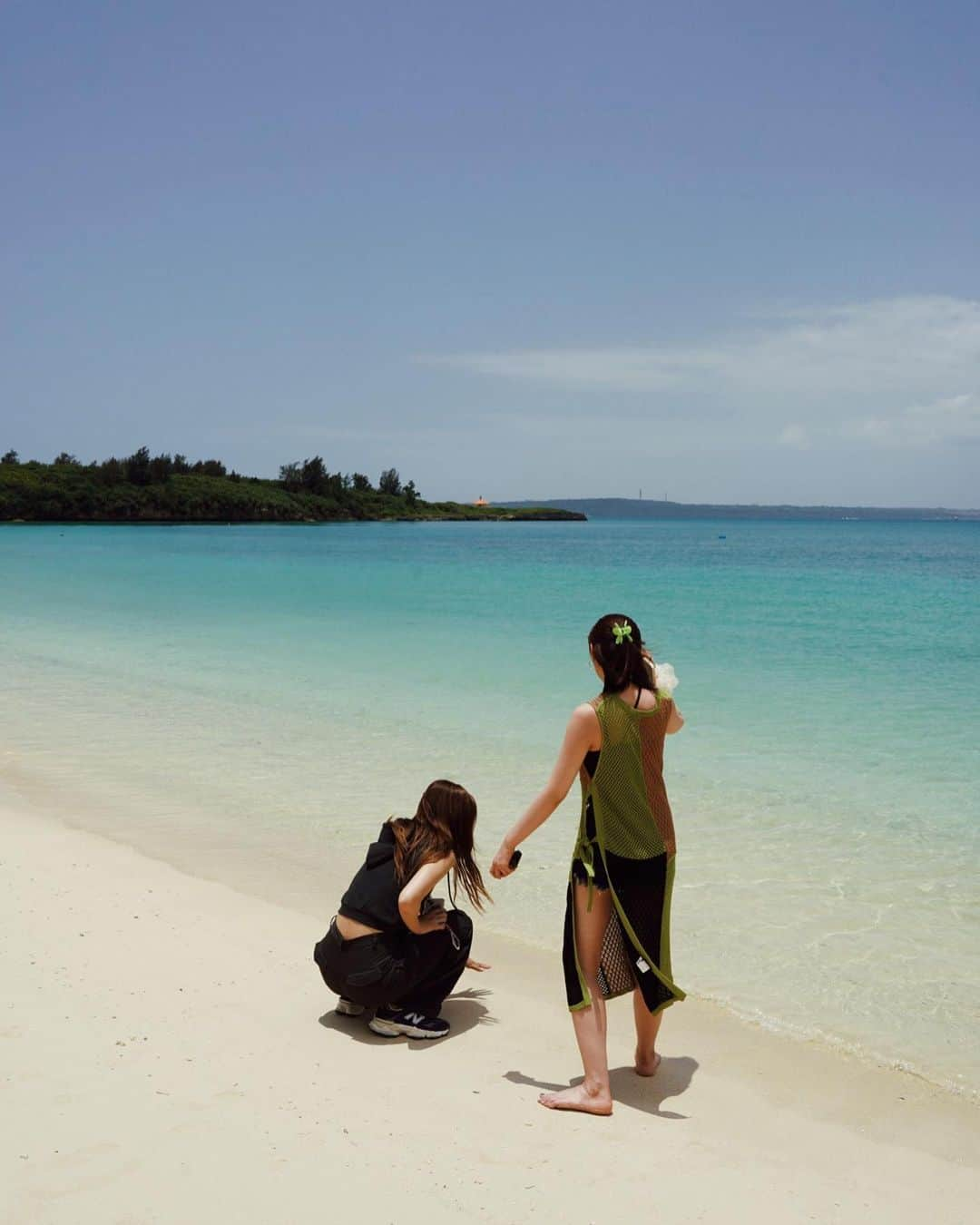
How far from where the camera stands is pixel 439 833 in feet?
14.2

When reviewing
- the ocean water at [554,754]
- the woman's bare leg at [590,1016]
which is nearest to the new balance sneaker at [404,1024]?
the woman's bare leg at [590,1016]

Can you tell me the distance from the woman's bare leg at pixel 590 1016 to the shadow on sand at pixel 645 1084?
0.14 metres

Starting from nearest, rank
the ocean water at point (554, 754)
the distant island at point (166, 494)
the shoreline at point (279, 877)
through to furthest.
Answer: the shoreline at point (279, 877) < the ocean water at point (554, 754) < the distant island at point (166, 494)

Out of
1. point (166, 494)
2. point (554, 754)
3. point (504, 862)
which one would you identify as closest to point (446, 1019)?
point (504, 862)

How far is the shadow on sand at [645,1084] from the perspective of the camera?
3.93 meters

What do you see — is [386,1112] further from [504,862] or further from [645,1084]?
[645,1084]

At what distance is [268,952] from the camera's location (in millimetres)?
5219

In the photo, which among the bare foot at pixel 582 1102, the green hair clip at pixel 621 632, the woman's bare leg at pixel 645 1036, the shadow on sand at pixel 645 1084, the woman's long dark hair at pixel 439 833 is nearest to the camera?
the green hair clip at pixel 621 632

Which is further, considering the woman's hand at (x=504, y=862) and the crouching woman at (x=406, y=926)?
the crouching woman at (x=406, y=926)

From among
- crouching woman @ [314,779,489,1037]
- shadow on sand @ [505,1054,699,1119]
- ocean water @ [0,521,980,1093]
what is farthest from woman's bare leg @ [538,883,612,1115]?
ocean water @ [0,521,980,1093]

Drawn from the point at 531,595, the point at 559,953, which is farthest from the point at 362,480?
the point at 559,953

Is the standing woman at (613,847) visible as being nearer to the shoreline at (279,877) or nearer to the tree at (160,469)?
the shoreline at (279,877)

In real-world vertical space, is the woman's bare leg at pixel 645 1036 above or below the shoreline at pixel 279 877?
above

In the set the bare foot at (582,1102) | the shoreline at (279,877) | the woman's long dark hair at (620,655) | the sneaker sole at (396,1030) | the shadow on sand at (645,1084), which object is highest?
the woman's long dark hair at (620,655)
